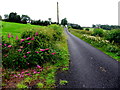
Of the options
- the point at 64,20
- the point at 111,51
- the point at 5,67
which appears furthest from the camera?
the point at 64,20

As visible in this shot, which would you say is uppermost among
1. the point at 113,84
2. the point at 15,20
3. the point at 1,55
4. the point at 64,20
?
the point at 64,20

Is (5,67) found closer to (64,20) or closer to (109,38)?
(109,38)

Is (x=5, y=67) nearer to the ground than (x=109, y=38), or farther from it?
nearer to the ground

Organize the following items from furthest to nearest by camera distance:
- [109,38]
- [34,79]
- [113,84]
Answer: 1. [109,38]
2. [34,79]
3. [113,84]

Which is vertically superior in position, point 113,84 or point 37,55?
point 37,55

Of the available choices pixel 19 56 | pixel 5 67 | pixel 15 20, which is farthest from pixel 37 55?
pixel 15 20

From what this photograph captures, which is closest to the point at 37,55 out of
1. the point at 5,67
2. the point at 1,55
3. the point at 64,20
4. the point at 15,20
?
the point at 5,67

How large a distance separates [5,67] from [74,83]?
3.26m

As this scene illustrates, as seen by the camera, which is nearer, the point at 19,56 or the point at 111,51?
the point at 19,56

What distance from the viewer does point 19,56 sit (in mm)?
4922

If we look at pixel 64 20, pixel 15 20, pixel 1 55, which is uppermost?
pixel 64 20

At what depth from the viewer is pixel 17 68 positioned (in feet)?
15.3

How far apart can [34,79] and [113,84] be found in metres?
2.85

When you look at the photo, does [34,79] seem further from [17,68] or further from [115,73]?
[115,73]
